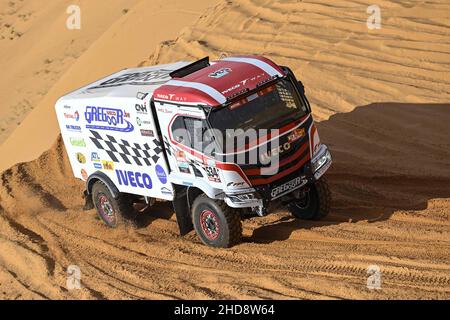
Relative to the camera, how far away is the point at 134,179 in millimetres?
11672

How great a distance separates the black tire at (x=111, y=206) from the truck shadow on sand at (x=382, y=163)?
2194 millimetres

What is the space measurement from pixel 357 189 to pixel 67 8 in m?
22.2

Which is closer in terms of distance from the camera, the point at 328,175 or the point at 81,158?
the point at 81,158

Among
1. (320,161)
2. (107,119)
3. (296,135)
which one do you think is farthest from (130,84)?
(320,161)

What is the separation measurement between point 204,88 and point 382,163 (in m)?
4.10

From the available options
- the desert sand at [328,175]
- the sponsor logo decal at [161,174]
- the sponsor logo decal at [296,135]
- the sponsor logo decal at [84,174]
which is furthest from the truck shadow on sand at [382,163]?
the sponsor logo decal at [84,174]

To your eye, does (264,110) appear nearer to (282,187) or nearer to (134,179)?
(282,187)

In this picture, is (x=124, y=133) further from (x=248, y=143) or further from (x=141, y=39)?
(x=141, y=39)

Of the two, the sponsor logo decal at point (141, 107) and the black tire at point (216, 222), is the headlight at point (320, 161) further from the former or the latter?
the sponsor logo decal at point (141, 107)

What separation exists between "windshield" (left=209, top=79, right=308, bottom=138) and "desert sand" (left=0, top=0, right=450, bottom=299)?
→ 1.77 meters

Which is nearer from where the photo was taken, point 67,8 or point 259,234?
point 259,234

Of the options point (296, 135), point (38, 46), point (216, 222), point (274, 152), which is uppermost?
point (296, 135)
